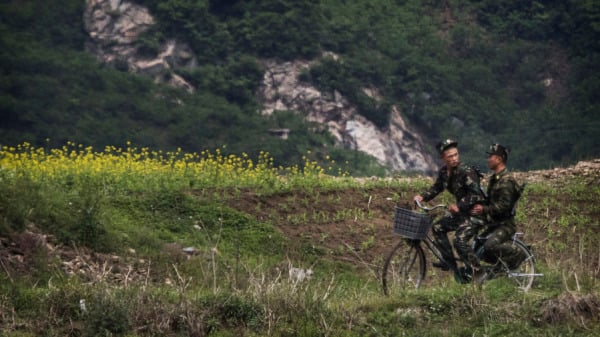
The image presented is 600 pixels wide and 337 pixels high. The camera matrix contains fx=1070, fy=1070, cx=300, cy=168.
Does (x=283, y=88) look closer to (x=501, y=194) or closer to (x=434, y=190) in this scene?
(x=434, y=190)

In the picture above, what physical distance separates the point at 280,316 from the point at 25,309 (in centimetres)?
247

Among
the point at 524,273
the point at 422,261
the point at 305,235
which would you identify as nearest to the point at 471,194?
the point at 422,261

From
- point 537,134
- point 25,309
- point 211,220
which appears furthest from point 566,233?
point 537,134

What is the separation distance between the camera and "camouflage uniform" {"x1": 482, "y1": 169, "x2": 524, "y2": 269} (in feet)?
35.4

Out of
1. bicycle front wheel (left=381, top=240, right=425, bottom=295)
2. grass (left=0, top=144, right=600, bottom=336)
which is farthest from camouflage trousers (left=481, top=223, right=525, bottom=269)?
bicycle front wheel (left=381, top=240, right=425, bottom=295)

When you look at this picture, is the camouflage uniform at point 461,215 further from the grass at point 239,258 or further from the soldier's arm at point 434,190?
the grass at point 239,258

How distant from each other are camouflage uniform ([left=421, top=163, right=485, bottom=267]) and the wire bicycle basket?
1.25 ft

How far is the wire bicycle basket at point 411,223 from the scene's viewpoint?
10.7m

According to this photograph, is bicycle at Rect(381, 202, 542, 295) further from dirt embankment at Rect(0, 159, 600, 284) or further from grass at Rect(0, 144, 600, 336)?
dirt embankment at Rect(0, 159, 600, 284)

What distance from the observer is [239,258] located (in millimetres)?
14461

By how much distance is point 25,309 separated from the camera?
10.2m

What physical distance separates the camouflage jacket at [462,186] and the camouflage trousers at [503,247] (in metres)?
0.38

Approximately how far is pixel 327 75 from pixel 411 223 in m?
30.3

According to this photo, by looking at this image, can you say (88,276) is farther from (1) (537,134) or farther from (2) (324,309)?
(1) (537,134)
